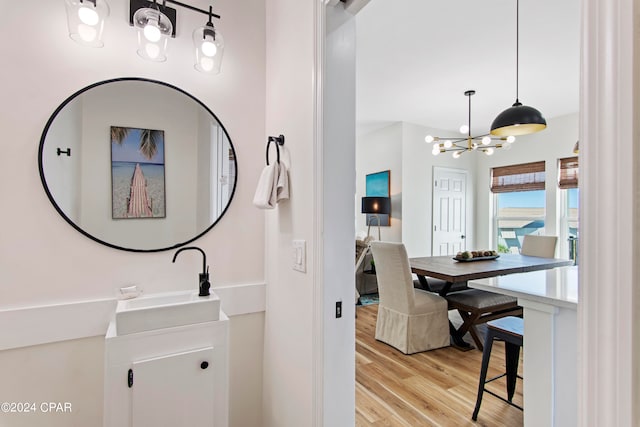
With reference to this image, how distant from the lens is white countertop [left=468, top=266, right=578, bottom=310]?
3.85 feet

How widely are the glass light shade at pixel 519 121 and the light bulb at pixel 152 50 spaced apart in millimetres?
2494

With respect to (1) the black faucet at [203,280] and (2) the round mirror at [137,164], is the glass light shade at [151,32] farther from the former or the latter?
(1) the black faucet at [203,280]

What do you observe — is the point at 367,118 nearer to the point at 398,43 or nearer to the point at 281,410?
the point at 398,43

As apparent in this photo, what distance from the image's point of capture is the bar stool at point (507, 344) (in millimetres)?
1754

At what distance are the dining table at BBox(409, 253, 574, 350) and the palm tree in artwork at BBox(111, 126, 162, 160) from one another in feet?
8.01

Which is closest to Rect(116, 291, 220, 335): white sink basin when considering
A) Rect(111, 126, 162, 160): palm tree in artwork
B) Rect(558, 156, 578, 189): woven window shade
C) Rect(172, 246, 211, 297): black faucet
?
Rect(172, 246, 211, 297): black faucet

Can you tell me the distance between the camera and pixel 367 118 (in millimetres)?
5039

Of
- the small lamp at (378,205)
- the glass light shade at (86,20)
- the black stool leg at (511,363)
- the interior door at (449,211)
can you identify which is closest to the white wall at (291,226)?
the glass light shade at (86,20)

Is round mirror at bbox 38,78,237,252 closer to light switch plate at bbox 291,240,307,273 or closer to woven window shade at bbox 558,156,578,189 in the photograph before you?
light switch plate at bbox 291,240,307,273

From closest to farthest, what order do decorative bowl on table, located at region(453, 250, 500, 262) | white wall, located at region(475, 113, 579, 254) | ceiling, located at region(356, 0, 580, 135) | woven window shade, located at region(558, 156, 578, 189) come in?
1. ceiling, located at region(356, 0, 580, 135)
2. decorative bowl on table, located at region(453, 250, 500, 262)
3. woven window shade, located at region(558, 156, 578, 189)
4. white wall, located at region(475, 113, 579, 254)

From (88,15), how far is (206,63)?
1.45 feet

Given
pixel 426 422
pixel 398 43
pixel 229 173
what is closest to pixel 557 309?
pixel 426 422

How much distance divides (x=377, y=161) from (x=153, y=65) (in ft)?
15.1

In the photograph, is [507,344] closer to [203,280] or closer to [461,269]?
[461,269]
